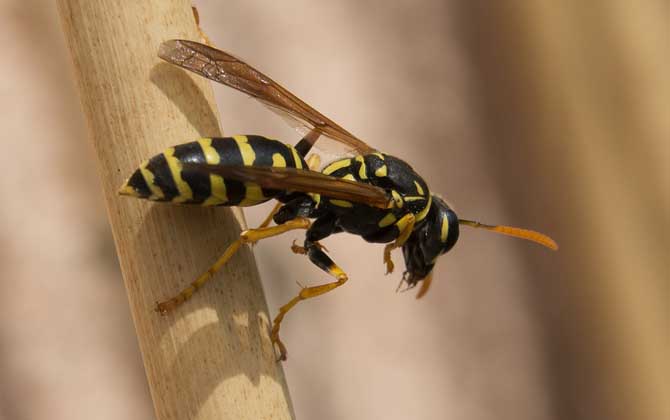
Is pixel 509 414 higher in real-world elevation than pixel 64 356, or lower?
lower

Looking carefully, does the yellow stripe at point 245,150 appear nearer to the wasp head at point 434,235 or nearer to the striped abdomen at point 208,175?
the striped abdomen at point 208,175

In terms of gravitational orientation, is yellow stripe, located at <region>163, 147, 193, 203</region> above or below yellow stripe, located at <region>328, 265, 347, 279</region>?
above

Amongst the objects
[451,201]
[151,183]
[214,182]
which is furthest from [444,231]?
[451,201]

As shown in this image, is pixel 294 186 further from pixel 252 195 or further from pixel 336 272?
pixel 336 272

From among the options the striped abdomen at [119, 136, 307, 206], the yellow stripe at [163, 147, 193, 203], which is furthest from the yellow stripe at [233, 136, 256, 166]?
the yellow stripe at [163, 147, 193, 203]

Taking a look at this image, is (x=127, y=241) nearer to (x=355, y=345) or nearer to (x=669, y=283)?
(x=355, y=345)

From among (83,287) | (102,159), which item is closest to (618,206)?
(83,287)

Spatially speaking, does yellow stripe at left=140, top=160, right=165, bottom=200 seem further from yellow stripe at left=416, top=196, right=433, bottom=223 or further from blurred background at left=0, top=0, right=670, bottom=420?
blurred background at left=0, top=0, right=670, bottom=420
